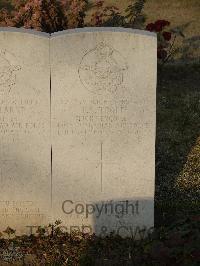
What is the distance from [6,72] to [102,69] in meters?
0.85

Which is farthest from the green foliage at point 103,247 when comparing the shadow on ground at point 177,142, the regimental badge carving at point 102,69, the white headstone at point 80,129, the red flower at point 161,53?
the red flower at point 161,53

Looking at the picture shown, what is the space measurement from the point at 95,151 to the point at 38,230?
3.12ft

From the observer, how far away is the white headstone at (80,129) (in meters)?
5.14

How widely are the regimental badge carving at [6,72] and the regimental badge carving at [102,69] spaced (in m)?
0.59

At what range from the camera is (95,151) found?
212 inches

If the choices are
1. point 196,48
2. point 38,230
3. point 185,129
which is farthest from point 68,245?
point 196,48

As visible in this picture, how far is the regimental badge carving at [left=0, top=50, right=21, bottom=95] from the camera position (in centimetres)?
515

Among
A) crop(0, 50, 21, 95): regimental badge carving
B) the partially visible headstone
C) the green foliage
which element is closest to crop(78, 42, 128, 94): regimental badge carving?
the partially visible headstone

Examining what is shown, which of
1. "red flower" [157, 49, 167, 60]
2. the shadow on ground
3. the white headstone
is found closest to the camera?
the white headstone

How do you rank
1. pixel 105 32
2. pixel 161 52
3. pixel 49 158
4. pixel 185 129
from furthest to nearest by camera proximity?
1. pixel 161 52
2. pixel 185 129
3. pixel 49 158
4. pixel 105 32

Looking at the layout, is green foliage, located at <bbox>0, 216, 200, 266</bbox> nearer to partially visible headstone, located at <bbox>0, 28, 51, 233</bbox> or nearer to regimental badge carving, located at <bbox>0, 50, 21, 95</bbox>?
partially visible headstone, located at <bbox>0, 28, 51, 233</bbox>

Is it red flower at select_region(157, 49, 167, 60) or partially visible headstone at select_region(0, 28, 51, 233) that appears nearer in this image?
partially visible headstone at select_region(0, 28, 51, 233)

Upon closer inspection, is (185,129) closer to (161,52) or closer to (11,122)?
(161,52)

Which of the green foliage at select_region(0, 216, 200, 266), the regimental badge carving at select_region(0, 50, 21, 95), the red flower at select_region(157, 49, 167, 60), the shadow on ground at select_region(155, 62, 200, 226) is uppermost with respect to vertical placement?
the red flower at select_region(157, 49, 167, 60)
